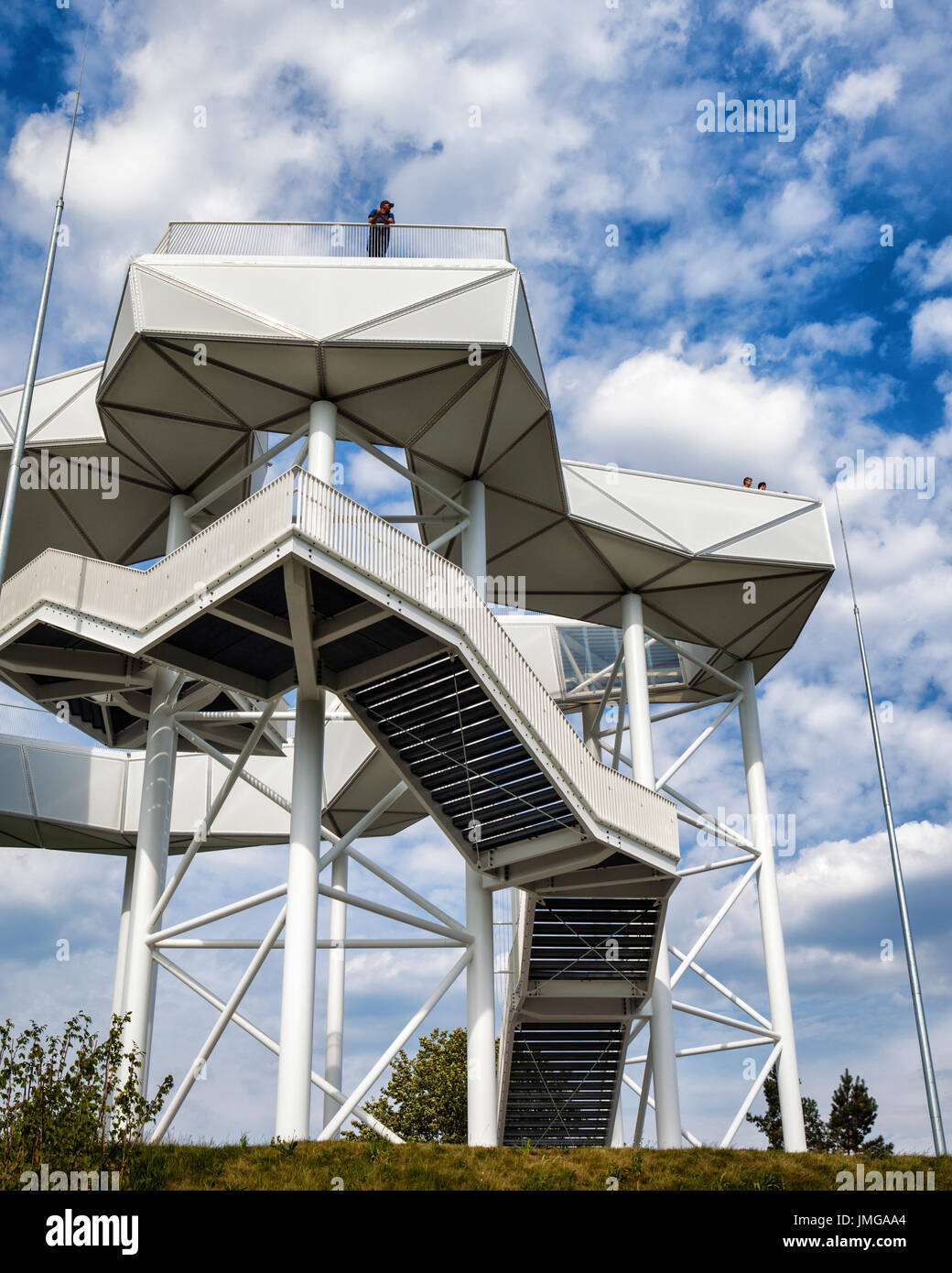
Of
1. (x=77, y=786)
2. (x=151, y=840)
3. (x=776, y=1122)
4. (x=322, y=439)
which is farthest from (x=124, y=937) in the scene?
(x=776, y=1122)

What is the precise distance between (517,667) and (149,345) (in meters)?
7.78

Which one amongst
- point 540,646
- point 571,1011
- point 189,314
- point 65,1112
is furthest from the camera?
point 540,646

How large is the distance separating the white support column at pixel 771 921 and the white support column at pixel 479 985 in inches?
308

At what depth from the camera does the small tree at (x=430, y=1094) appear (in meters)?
40.6

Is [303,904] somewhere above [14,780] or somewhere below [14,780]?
below

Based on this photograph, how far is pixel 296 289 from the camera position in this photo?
1898 centimetres

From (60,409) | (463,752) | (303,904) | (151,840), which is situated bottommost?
(303,904)

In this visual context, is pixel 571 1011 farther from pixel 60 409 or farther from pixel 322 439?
pixel 60 409

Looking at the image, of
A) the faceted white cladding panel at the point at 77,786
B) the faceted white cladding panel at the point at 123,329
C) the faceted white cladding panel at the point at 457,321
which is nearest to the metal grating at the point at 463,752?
the faceted white cladding panel at the point at 457,321

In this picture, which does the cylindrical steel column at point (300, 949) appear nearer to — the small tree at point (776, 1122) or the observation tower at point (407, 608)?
the observation tower at point (407, 608)

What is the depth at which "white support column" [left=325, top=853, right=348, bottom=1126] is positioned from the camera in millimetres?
27266

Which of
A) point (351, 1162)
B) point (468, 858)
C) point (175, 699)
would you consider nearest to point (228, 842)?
point (175, 699)

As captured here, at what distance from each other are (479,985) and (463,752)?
13.9 feet

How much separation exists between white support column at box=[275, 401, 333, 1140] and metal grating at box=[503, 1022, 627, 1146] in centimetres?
771
